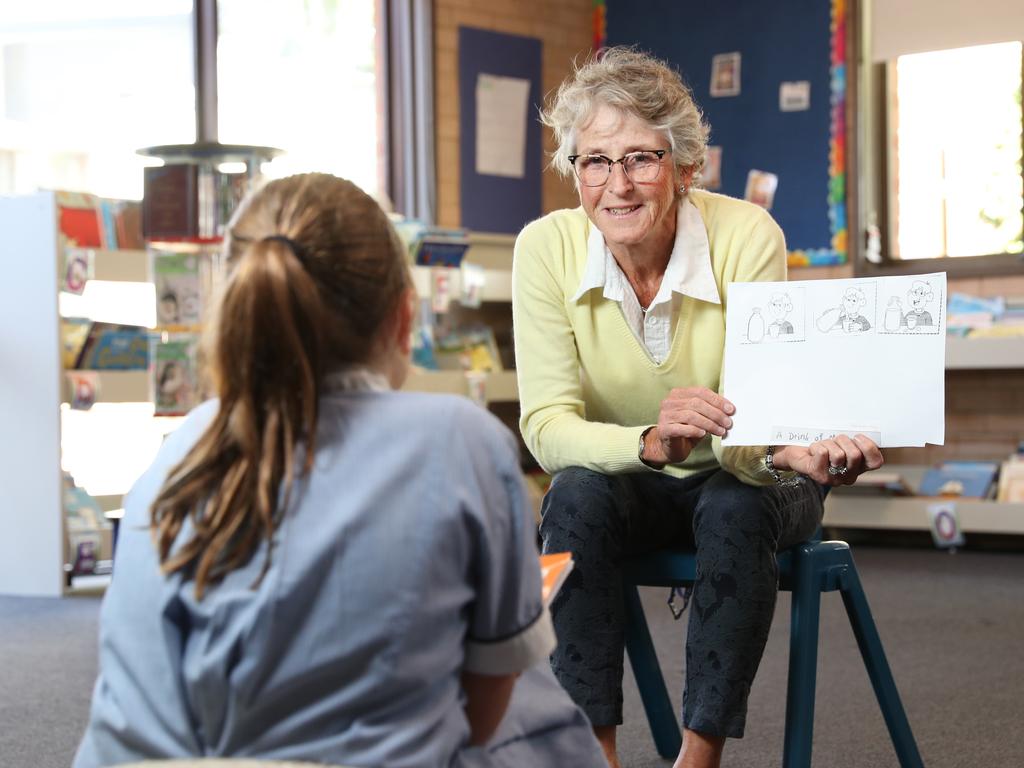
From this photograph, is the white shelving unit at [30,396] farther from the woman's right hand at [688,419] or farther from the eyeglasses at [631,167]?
the woman's right hand at [688,419]

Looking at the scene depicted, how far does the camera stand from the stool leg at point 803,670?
1.74m

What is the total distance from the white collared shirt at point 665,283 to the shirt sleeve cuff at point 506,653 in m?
0.96

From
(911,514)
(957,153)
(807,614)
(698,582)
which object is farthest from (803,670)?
(957,153)

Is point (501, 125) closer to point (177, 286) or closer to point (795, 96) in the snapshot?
point (795, 96)

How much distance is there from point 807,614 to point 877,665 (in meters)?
0.20

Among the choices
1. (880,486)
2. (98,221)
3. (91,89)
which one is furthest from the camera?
(880,486)

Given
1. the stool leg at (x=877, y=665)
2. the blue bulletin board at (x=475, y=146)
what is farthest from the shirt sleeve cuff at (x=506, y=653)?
the blue bulletin board at (x=475, y=146)

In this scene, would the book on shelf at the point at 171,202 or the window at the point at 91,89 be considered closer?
the book on shelf at the point at 171,202

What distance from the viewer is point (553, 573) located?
1.28 m

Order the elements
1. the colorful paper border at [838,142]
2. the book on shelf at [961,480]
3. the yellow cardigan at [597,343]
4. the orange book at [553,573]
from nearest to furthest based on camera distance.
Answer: the orange book at [553,573]
the yellow cardigan at [597,343]
the book on shelf at [961,480]
the colorful paper border at [838,142]

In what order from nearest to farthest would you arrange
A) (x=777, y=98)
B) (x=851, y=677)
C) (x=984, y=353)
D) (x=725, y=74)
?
(x=851, y=677) < (x=984, y=353) < (x=777, y=98) < (x=725, y=74)

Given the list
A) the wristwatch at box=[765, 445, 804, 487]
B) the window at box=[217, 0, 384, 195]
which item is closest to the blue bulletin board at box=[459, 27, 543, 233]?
the window at box=[217, 0, 384, 195]

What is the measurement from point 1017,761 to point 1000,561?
8.00 ft

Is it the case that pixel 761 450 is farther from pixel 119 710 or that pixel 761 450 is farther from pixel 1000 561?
pixel 1000 561
